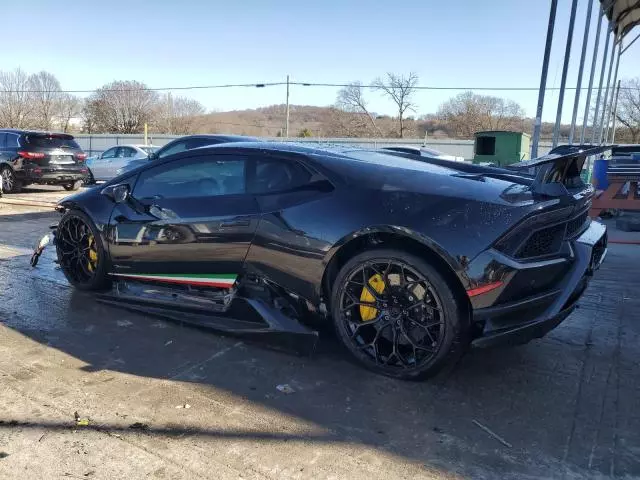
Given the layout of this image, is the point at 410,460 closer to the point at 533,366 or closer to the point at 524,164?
the point at 533,366

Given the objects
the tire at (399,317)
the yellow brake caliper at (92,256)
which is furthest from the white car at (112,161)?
the tire at (399,317)

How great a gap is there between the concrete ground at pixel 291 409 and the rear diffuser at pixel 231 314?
0.38 feet

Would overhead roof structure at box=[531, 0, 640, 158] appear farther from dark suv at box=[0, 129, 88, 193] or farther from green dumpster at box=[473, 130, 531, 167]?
dark suv at box=[0, 129, 88, 193]

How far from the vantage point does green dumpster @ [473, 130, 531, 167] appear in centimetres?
2155

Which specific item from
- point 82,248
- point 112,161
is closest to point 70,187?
point 112,161

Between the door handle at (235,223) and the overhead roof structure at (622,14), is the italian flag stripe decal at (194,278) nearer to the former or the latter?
the door handle at (235,223)

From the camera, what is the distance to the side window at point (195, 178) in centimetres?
395

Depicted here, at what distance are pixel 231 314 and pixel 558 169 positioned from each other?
7.76ft

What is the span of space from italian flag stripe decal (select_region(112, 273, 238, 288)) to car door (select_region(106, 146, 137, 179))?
604 inches

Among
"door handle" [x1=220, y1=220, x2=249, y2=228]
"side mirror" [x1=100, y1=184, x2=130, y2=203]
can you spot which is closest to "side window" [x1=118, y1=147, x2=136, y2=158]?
"side mirror" [x1=100, y1=184, x2=130, y2=203]

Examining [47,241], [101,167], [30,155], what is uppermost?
[30,155]

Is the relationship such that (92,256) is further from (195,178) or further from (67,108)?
(67,108)

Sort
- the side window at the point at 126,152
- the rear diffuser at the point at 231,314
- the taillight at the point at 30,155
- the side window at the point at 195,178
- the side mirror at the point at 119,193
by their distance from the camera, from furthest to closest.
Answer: the side window at the point at 126,152 < the taillight at the point at 30,155 < the side mirror at the point at 119,193 < the side window at the point at 195,178 < the rear diffuser at the point at 231,314

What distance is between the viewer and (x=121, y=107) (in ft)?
198
